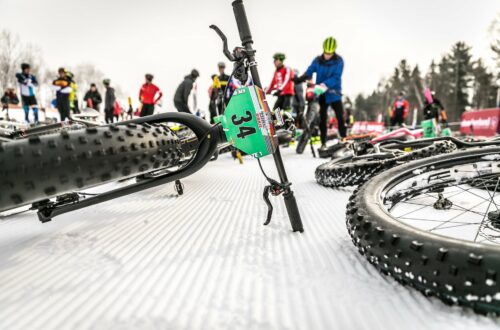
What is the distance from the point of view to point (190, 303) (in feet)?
2.73

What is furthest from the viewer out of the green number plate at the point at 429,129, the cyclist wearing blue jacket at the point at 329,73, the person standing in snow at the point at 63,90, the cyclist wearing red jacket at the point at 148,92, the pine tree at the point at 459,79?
the pine tree at the point at 459,79

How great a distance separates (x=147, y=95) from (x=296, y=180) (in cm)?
566

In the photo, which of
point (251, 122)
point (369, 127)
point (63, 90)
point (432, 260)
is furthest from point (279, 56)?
point (369, 127)

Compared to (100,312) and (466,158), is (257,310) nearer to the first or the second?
(100,312)

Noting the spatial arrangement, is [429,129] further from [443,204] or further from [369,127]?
[369,127]

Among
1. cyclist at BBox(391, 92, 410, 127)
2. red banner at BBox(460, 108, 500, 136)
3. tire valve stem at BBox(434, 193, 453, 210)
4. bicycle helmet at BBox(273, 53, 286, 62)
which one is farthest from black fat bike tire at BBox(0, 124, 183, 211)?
cyclist at BBox(391, 92, 410, 127)

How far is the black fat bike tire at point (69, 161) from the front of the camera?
754mm

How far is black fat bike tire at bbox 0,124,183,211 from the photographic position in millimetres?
754

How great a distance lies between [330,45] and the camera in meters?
4.47

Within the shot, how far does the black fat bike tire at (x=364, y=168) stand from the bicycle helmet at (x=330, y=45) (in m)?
2.73

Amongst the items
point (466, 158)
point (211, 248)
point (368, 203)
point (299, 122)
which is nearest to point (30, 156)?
point (211, 248)

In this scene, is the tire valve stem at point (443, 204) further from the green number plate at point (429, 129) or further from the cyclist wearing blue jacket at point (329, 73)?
the green number plate at point (429, 129)

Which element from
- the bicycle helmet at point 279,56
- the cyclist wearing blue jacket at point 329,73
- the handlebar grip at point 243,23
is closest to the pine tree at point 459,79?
the bicycle helmet at point 279,56

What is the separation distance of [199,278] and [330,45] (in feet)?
14.1
